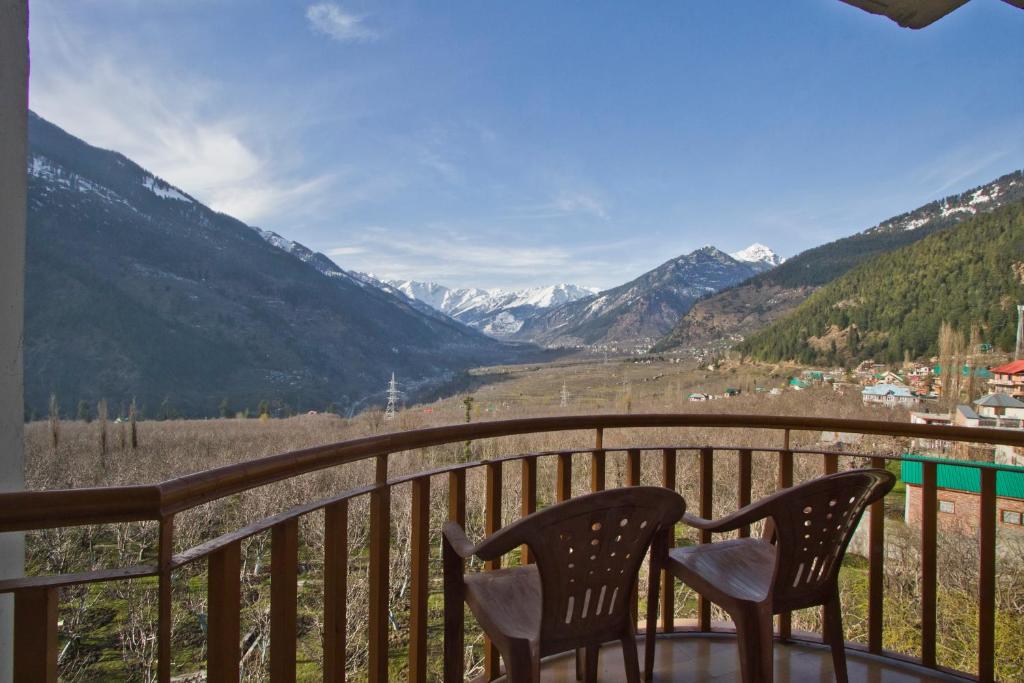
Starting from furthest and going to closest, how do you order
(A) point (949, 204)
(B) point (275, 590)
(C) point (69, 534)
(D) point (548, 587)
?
(A) point (949, 204), (C) point (69, 534), (D) point (548, 587), (B) point (275, 590)

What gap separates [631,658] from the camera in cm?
164

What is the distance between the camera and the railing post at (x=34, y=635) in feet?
2.70

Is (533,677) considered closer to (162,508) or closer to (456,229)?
(162,508)

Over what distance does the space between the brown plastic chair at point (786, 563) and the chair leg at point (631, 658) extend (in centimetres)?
26

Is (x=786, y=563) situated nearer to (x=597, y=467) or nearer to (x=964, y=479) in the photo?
(x=597, y=467)

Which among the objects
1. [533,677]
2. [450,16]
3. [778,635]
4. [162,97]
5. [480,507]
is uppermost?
[162,97]

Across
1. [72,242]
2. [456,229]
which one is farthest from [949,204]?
[72,242]

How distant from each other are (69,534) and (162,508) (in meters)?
27.9

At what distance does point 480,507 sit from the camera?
27.3 m

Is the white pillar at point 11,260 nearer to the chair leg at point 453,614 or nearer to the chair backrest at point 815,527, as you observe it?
the chair leg at point 453,614

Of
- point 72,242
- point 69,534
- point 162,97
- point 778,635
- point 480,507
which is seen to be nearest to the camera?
point 778,635

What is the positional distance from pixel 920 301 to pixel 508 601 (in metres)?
48.8

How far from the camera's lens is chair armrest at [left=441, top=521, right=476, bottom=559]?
56.9 inches

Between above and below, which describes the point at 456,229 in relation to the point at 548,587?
above
